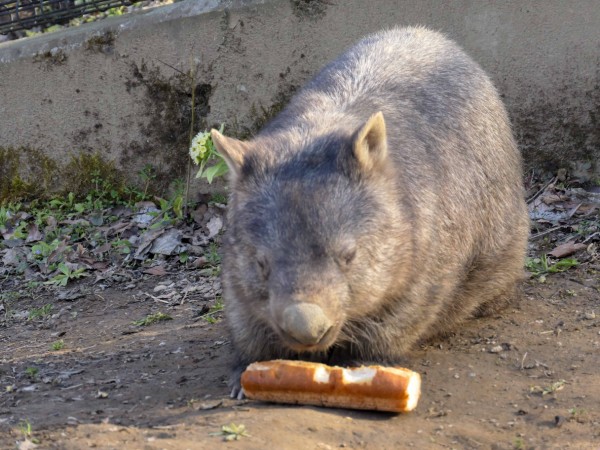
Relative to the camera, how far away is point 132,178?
23.7 feet

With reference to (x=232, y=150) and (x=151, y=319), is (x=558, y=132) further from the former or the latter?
(x=232, y=150)

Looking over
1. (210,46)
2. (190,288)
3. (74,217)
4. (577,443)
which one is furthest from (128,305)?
(577,443)

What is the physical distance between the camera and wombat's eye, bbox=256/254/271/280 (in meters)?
3.88

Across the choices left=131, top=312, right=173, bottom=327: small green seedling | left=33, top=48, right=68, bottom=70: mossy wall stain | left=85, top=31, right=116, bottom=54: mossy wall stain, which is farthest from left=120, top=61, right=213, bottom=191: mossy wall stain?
left=131, top=312, right=173, bottom=327: small green seedling

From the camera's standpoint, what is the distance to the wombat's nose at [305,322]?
356 cm

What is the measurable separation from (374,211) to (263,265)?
1.57 ft

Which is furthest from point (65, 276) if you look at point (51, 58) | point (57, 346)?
point (51, 58)

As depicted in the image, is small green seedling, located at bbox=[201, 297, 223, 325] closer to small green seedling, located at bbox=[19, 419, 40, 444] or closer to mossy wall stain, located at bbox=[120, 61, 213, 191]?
small green seedling, located at bbox=[19, 419, 40, 444]

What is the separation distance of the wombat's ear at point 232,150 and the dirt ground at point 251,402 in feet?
3.00

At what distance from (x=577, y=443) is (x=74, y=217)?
436 cm

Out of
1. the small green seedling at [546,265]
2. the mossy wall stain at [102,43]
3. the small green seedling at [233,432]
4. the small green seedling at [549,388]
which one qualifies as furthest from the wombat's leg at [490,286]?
the mossy wall stain at [102,43]

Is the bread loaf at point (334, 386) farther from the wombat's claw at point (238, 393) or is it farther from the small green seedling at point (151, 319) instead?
the small green seedling at point (151, 319)

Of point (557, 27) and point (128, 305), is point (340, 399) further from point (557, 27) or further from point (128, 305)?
point (557, 27)

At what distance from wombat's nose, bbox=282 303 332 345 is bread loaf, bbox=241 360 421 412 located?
1.12 ft
